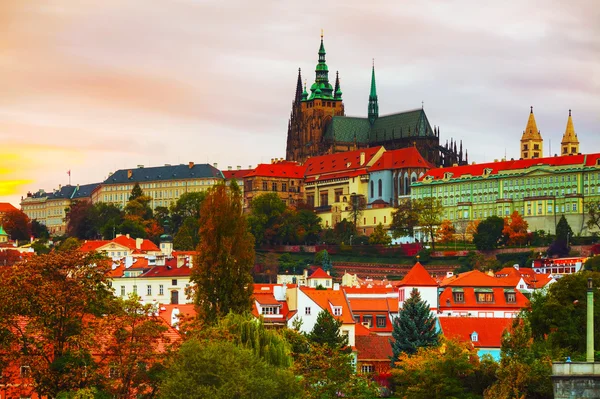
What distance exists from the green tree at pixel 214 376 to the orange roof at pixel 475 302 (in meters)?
44.7

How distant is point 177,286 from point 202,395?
2416 inches

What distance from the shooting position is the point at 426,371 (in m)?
63.3

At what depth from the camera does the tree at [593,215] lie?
161m

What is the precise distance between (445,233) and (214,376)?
12189cm

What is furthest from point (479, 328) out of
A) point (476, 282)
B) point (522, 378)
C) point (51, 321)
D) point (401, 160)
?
point (401, 160)

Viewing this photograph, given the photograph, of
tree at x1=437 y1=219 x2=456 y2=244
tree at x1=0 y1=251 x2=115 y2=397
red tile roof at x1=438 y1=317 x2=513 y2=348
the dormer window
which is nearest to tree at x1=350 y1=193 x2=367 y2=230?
tree at x1=437 y1=219 x2=456 y2=244

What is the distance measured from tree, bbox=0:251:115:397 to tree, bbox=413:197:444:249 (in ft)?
381

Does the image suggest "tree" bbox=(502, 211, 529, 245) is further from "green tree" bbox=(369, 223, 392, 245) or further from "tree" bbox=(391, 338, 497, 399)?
"tree" bbox=(391, 338, 497, 399)

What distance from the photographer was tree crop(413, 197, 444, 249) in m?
171

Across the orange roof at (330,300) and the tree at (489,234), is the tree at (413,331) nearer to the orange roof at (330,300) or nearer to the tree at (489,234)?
the orange roof at (330,300)

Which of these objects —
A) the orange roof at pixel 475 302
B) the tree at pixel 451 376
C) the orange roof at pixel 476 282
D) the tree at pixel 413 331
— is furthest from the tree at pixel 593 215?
the tree at pixel 451 376

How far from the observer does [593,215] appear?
529 ft

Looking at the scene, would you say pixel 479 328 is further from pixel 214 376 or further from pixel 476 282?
pixel 214 376

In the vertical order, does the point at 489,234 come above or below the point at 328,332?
above
